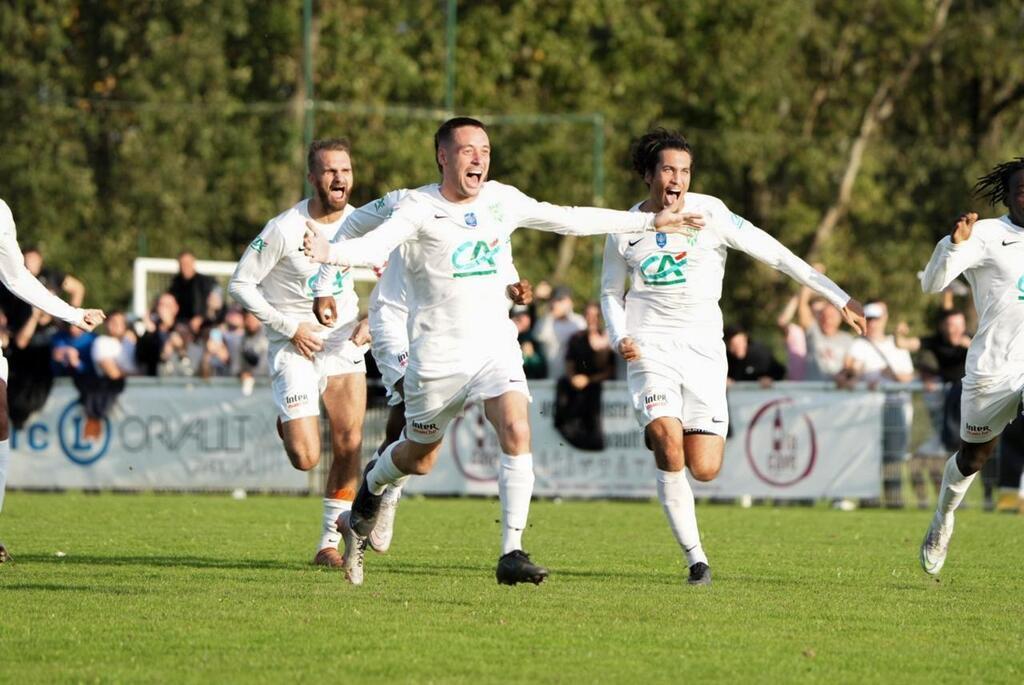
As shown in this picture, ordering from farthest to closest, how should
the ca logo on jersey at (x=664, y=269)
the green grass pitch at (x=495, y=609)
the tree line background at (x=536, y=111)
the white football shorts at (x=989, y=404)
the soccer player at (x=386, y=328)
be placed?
the tree line background at (x=536, y=111)
the ca logo on jersey at (x=664, y=269)
the white football shorts at (x=989, y=404)
the soccer player at (x=386, y=328)
the green grass pitch at (x=495, y=609)

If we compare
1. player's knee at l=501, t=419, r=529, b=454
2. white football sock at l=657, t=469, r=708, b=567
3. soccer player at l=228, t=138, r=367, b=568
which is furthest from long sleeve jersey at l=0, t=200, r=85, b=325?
white football sock at l=657, t=469, r=708, b=567

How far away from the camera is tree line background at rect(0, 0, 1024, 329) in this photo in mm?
37312

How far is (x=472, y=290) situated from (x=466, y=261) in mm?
167

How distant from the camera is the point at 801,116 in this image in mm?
50344

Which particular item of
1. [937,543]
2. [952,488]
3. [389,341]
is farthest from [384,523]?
[952,488]

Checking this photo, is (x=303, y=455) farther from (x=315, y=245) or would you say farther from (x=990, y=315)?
(x=990, y=315)

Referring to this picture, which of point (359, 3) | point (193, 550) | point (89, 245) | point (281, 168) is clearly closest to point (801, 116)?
point (359, 3)

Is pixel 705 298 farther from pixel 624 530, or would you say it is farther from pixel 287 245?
pixel 624 530

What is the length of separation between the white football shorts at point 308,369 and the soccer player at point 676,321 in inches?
70.6

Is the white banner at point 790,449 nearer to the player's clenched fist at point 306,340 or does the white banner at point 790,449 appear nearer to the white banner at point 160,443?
the white banner at point 160,443

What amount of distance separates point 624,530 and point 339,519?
452cm

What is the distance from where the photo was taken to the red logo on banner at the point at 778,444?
20.5m

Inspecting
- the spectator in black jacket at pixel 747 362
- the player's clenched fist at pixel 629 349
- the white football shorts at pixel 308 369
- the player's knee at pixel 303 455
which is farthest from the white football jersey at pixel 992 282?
the spectator in black jacket at pixel 747 362

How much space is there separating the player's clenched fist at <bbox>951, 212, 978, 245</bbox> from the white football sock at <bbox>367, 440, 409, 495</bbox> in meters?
3.33
